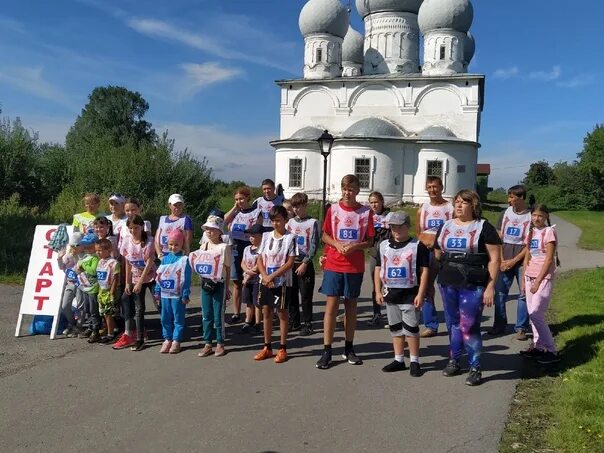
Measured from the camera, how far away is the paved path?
397cm

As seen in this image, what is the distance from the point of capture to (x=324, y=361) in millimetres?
5789

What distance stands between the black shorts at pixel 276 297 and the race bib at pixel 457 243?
191 cm

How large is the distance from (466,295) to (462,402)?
1056 millimetres

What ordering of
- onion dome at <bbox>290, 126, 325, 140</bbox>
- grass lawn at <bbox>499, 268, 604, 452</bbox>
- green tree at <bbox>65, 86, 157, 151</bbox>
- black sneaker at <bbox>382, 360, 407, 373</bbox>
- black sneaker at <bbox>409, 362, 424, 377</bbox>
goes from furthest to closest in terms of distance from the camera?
green tree at <bbox>65, 86, 157, 151</bbox>
onion dome at <bbox>290, 126, 325, 140</bbox>
black sneaker at <bbox>382, 360, 407, 373</bbox>
black sneaker at <bbox>409, 362, 424, 377</bbox>
grass lawn at <bbox>499, 268, 604, 452</bbox>

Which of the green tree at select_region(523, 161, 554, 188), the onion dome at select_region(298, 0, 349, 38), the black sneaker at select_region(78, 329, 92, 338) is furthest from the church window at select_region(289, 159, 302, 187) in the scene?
the green tree at select_region(523, 161, 554, 188)

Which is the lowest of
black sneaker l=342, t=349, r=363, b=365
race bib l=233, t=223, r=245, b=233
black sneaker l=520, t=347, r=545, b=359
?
black sneaker l=342, t=349, r=363, b=365

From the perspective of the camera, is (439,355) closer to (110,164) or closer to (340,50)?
(110,164)

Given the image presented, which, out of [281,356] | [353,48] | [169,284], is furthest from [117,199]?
[353,48]

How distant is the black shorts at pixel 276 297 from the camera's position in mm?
6059

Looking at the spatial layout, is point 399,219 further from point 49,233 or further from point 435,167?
point 435,167

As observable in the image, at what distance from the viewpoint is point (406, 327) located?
5.56m

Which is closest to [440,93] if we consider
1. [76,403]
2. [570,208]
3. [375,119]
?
[375,119]

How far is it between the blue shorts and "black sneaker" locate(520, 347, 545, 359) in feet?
6.86

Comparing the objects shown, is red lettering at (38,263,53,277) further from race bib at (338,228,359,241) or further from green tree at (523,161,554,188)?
green tree at (523,161,554,188)
